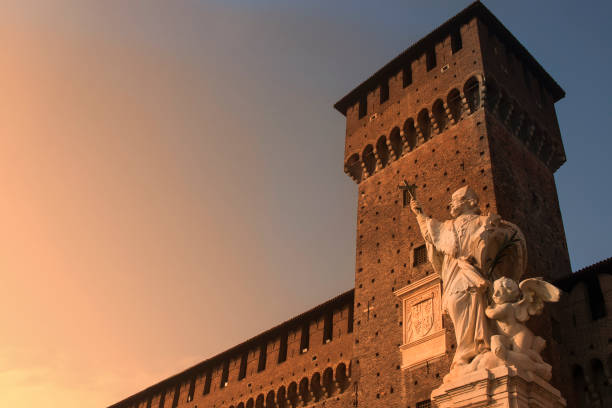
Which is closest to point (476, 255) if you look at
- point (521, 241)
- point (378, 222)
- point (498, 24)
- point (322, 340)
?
point (521, 241)

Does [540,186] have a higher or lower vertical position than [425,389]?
higher

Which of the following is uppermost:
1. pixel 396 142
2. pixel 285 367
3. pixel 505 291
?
pixel 396 142

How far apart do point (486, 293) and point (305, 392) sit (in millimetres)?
13172

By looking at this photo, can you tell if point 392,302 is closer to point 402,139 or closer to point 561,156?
point 402,139

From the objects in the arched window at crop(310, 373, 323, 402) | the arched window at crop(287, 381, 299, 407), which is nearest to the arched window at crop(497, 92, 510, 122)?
the arched window at crop(310, 373, 323, 402)

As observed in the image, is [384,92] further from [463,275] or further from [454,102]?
[463,275]

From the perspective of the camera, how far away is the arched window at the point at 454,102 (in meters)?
16.3

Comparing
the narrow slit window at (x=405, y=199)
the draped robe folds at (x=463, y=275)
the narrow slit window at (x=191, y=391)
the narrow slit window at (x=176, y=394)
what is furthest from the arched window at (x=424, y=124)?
the narrow slit window at (x=176, y=394)

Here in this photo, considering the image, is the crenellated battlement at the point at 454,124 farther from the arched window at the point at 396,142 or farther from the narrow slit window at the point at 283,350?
the narrow slit window at the point at 283,350

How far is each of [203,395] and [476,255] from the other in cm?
1814

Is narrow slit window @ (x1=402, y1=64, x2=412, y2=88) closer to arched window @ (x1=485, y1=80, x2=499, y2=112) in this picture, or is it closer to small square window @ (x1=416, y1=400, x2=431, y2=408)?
arched window @ (x1=485, y1=80, x2=499, y2=112)

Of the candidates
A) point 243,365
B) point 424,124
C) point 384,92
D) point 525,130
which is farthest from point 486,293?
point 243,365

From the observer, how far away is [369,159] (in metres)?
18.3

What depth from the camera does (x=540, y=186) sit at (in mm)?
16484
